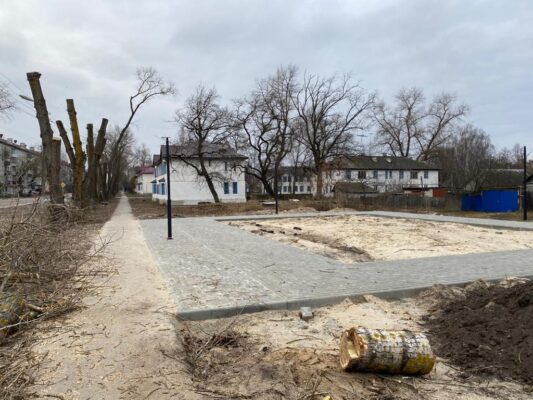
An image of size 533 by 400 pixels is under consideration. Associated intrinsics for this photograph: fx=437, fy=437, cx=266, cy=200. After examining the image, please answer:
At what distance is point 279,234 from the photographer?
52.1ft

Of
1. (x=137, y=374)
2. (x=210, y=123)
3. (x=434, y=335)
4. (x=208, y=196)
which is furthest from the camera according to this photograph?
(x=208, y=196)

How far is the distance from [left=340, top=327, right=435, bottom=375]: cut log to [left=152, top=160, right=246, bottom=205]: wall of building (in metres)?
39.1

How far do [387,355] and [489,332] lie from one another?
1.46 m

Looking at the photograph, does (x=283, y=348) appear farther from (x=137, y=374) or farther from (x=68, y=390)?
(x=68, y=390)

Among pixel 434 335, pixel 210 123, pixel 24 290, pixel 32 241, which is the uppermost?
pixel 210 123

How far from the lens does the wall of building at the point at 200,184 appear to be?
44.6 meters

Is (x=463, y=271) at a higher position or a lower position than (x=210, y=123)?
lower

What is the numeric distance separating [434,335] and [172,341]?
291 centimetres

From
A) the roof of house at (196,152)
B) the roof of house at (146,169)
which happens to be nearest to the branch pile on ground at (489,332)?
the roof of house at (196,152)

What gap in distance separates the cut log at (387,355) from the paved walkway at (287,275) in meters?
2.11

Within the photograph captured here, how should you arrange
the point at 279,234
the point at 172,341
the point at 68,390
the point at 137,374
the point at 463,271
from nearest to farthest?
1. the point at 68,390
2. the point at 137,374
3. the point at 172,341
4. the point at 463,271
5. the point at 279,234

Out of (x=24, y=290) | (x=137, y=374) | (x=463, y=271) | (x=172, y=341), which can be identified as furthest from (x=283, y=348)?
(x=463, y=271)

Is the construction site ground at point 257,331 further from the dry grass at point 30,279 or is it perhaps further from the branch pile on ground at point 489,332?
the dry grass at point 30,279

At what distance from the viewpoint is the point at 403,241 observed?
13086mm
